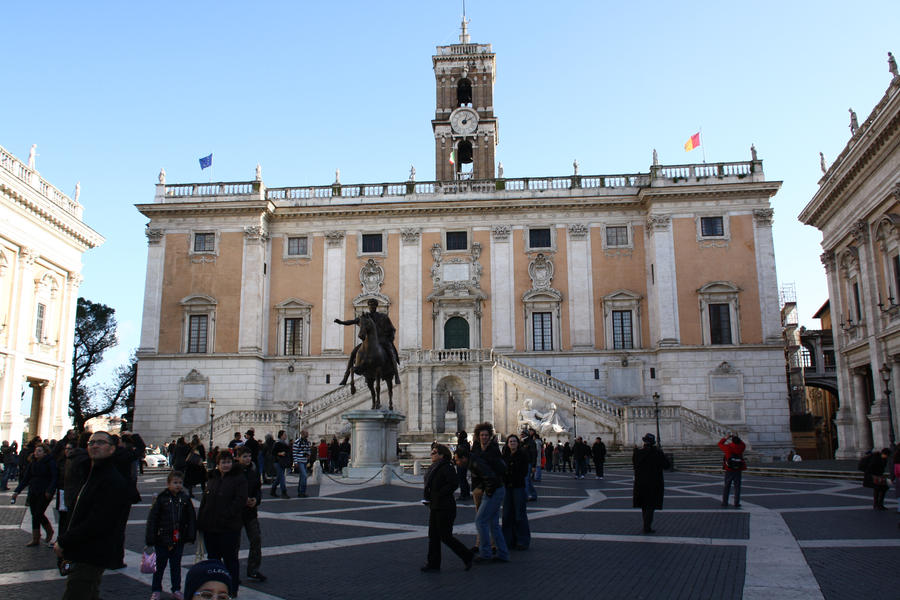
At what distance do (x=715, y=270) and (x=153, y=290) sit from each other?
30.6 meters

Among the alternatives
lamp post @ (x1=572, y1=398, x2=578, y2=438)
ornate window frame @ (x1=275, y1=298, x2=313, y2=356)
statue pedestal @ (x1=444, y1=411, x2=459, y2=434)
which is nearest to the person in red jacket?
lamp post @ (x1=572, y1=398, x2=578, y2=438)

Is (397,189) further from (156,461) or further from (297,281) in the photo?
(156,461)

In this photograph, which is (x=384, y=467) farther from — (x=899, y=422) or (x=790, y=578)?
(x=899, y=422)

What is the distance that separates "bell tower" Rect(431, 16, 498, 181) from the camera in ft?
155

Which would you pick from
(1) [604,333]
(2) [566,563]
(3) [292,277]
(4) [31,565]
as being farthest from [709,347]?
(4) [31,565]

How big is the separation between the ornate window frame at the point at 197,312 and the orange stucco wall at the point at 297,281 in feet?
10.1

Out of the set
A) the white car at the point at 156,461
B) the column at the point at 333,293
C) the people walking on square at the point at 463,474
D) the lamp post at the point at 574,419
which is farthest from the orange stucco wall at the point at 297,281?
the people walking on square at the point at 463,474

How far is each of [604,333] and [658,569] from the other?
32.0 meters

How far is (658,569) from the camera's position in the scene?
28.0 feet

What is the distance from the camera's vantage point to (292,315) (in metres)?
41.4

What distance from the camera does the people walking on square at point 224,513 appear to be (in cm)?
716

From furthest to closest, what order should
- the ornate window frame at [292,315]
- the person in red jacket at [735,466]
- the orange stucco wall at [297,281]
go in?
the orange stucco wall at [297,281]
the ornate window frame at [292,315]
the person in red jacket at [735,466]

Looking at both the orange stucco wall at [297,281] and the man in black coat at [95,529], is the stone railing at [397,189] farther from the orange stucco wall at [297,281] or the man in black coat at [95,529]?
the man in black coat at [95,529]

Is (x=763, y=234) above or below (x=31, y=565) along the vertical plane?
above
